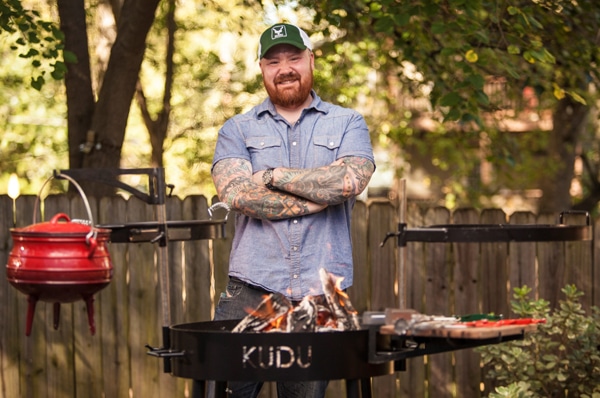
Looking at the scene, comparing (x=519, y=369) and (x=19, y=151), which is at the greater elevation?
(x=19, y=151)

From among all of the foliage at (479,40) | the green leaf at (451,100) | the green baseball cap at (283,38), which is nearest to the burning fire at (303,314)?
the green baseball cap at (283,38)

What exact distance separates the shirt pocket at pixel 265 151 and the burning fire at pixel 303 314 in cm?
67

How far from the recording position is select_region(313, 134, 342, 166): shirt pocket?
13.9ft

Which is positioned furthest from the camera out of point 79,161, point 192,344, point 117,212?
point 79,161

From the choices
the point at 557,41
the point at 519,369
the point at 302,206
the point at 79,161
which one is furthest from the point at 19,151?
the point at 302,206

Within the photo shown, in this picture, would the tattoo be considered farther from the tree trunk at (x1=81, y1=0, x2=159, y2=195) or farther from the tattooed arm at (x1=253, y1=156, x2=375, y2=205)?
the tree trunk at (x1=81, y1=0, x2=159, y2=195)

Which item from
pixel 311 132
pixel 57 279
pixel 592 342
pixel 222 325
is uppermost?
pixel 311 132

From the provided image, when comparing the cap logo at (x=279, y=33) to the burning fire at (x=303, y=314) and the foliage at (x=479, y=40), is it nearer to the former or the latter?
the burning fire at (x=303, y=314)

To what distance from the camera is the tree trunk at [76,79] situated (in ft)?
24.9

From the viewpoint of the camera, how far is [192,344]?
3.60 metres

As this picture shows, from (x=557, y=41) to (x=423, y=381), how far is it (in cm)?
308

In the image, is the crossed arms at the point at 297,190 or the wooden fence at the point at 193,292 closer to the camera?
the crossed arms at the point at 297,190

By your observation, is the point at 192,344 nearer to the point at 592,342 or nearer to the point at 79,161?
the point at 592,342

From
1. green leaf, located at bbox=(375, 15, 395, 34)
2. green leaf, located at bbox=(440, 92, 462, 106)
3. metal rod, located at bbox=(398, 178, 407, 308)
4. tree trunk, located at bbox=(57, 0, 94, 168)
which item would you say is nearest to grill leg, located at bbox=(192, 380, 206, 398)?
metal rod, located at bbox=(398, 178, 407, 308)
